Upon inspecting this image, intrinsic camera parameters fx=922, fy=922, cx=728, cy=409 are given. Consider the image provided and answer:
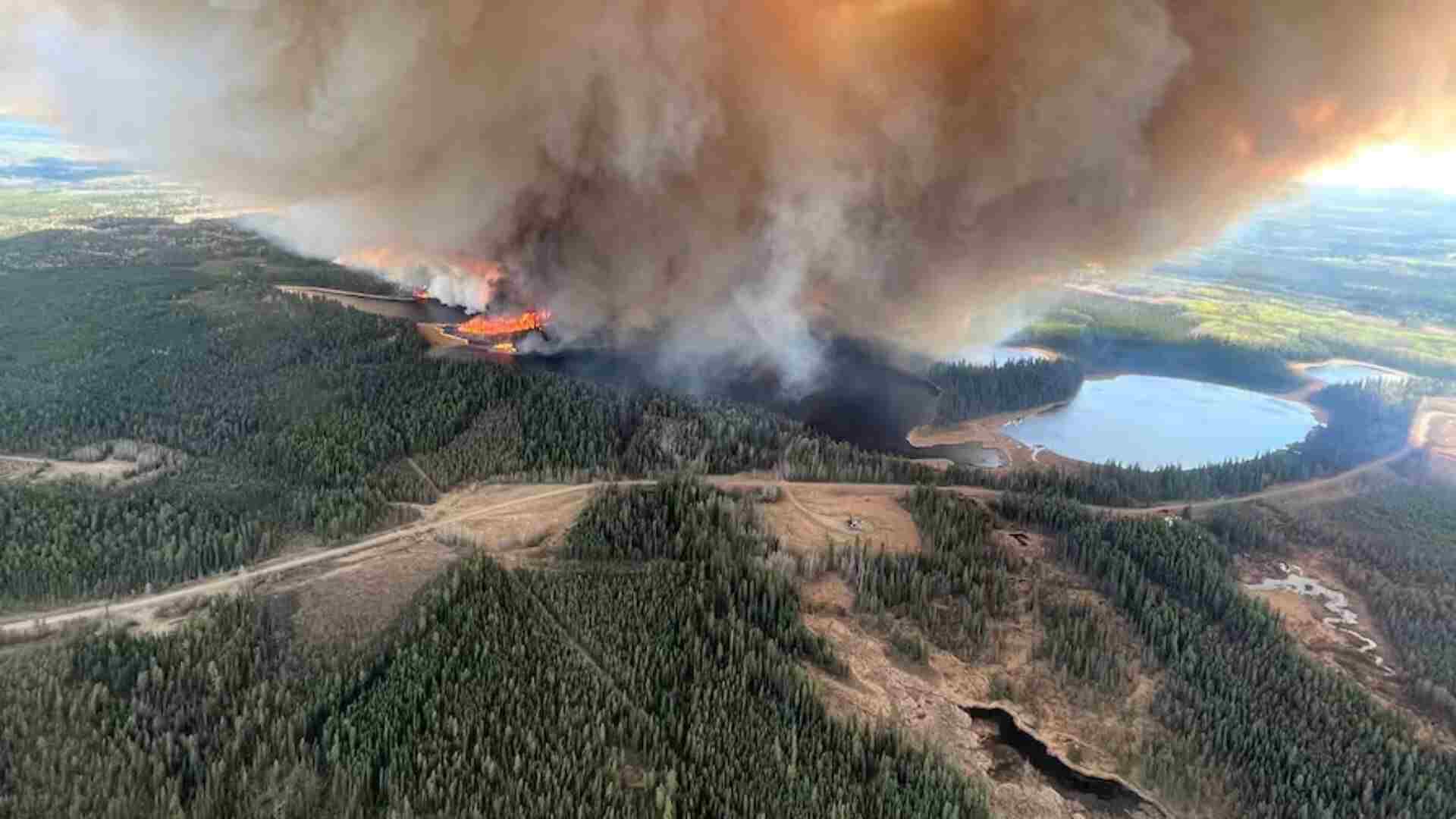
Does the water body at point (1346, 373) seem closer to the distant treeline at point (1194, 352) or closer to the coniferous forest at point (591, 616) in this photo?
the distant treeline at point (1194, 352)

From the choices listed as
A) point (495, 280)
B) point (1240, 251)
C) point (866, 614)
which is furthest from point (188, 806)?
point (1240, 251)

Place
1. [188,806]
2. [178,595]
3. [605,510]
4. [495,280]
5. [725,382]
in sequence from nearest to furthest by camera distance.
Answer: [188,806]
[178,595]
[605,510]
[725,382]
[495,280]

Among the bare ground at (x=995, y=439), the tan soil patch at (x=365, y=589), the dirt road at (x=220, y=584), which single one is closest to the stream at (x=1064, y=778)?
the tan soil patch at (x=365, y=589)

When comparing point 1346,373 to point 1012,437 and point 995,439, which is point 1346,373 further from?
point 995,439

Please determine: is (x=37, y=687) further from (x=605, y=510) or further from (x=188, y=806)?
(x=605, y=510)

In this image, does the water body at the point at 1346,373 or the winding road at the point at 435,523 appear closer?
the winding road at the point at 435,523

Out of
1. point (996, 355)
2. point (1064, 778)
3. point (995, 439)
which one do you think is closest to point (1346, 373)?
point (996, 355)
